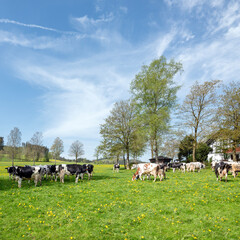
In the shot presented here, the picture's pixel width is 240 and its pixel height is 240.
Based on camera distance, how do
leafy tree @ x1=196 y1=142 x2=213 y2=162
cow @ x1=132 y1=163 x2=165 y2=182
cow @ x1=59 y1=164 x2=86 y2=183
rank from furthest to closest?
leafy tree @ x1=196 y1=142 x2=213 y2=162, cow @ x1=59 y1=164 x2=86 y2=183, cow @ x1=132 y1=163 x2=165 y2=182

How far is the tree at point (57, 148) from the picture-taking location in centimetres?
7994

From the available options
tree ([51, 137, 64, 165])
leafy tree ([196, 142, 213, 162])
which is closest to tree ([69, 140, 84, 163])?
tree ([51, 137, 64, 165])

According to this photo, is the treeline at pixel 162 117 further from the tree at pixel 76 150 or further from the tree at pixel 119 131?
the tree at pixel 76 150

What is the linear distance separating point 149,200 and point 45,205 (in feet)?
19.8

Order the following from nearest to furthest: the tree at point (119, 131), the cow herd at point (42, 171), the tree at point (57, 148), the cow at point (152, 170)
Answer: the cow herd at point (42, 171) < the cow at point (152, 170) < the tree at point (119, 131) < the tree at point (57, 148)

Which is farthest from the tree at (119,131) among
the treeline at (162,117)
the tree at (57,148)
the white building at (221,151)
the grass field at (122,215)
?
the tree at (57,148)

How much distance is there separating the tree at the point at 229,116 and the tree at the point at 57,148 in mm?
66707

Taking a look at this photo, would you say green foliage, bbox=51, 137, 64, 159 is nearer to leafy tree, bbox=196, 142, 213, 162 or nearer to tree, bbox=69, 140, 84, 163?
tree, bbox=69, 140, 84, 163

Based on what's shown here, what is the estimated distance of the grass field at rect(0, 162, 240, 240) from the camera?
702cm

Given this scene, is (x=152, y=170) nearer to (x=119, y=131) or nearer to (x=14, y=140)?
(x=119, y=131)

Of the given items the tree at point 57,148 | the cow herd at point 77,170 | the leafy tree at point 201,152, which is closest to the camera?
the cow herd at point 77,170

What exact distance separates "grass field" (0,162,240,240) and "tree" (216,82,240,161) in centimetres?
2432

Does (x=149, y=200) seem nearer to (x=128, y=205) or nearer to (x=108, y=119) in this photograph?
(x=128, y=205)

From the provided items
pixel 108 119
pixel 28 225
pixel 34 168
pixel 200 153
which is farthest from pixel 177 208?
pixel 200 153
